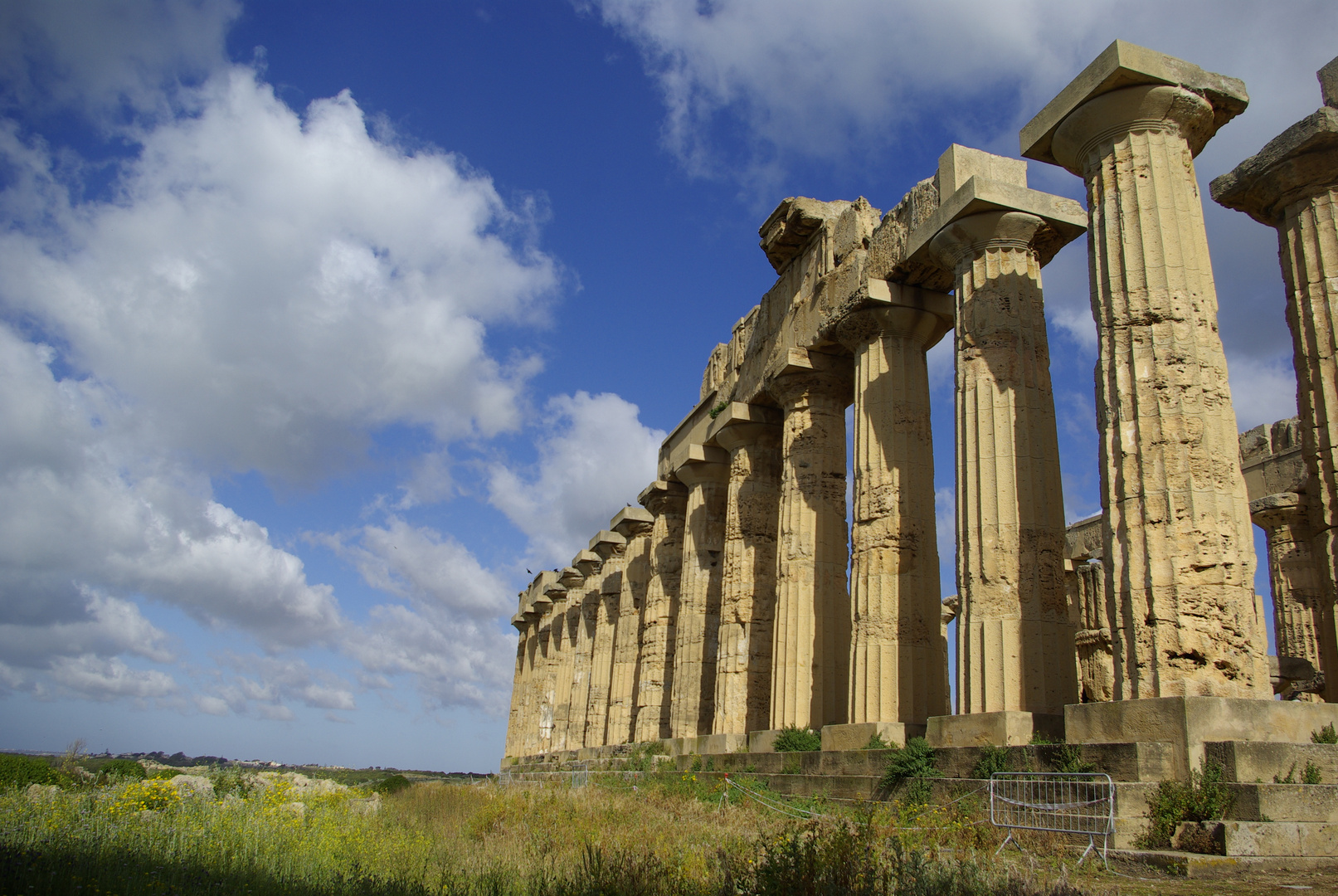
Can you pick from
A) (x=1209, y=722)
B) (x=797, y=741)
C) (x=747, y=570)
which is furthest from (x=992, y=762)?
(x=747, y=570)

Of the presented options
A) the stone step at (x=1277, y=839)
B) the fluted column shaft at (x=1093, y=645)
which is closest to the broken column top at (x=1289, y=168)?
the fluted column shaft at (x=1093, y=645)

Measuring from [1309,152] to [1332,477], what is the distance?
407cm

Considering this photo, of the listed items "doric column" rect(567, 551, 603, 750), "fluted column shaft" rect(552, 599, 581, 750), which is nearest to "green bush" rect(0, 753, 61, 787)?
"doric column" rect(567, 551, 603, 750)

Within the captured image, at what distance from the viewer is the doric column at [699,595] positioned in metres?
19.8

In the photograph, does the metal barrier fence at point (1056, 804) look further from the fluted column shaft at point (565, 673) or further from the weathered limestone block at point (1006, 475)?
the fluted column shaft at point (565, 673)

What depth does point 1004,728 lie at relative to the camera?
979 centimetres

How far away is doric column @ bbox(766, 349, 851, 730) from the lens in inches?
609

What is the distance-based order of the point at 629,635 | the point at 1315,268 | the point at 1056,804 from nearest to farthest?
the point at 1056,804 < the point at 1315,268 < the point at 629,635

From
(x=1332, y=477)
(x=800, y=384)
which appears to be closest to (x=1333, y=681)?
(x=1332, y=477)

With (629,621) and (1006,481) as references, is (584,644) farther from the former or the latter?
(1006,481)

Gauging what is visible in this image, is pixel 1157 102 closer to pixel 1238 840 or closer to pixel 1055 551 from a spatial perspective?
pixel 1055 551

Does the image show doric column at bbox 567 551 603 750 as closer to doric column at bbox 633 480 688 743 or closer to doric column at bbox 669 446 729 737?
doric column at bbox 633 480 688 743

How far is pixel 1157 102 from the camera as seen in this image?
9867 mm

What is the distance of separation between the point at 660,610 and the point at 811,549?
7.96 m
